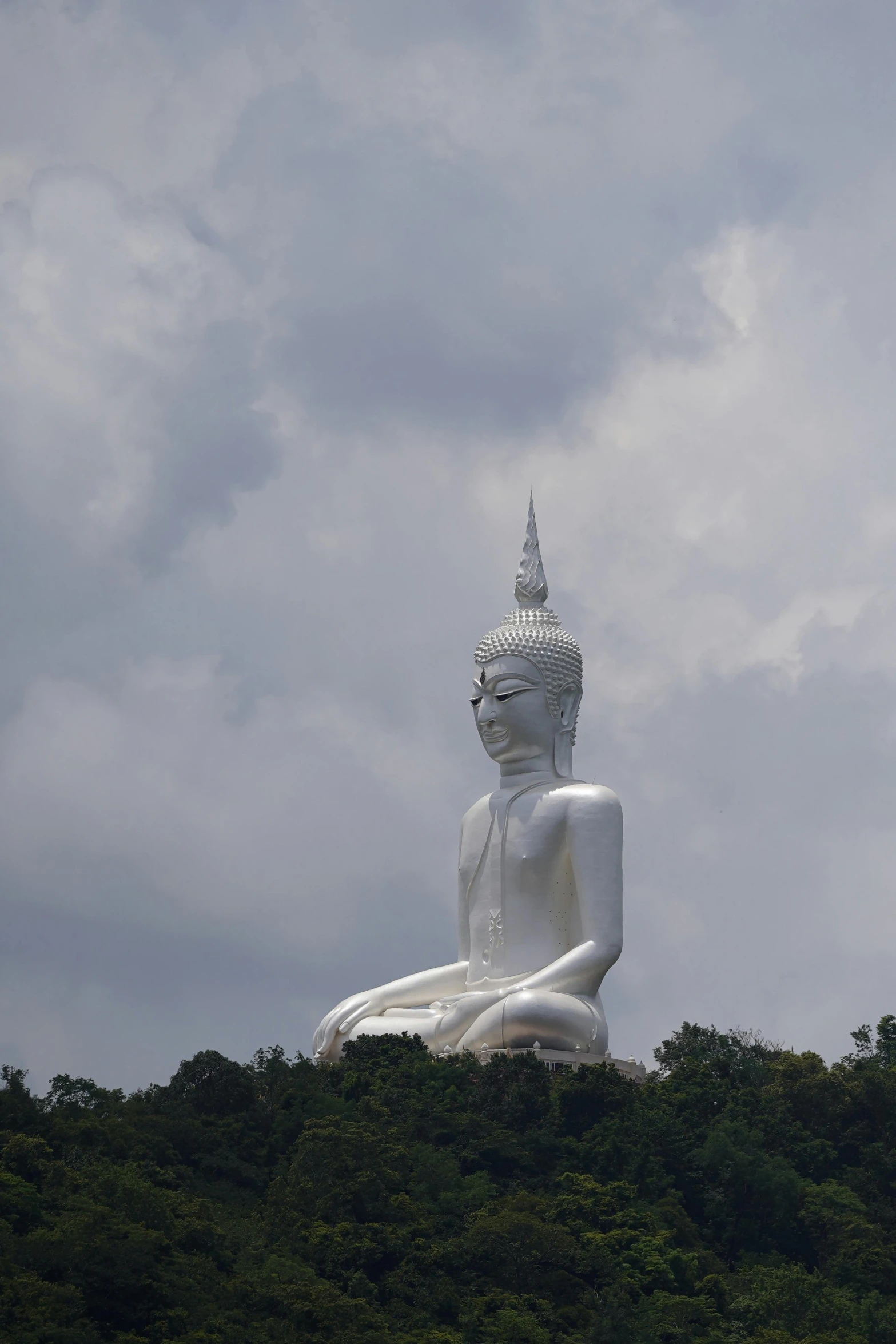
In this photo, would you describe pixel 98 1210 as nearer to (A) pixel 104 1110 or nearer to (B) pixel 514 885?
(A) pixel 104 1110

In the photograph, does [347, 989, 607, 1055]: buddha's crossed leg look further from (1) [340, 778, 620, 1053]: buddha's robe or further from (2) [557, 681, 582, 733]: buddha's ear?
(2) [557, 681, 582, 733]: buddha's ear

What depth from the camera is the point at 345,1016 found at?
35.5 m

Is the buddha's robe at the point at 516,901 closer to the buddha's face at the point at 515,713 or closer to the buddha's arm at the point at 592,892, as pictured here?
the buddha's arm at the point at 592,892

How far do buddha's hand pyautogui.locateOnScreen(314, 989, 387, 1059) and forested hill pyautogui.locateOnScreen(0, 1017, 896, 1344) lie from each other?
1.12 metres

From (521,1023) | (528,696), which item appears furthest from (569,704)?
(521,1023)

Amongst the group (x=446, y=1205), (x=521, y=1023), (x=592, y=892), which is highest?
(x=592, y=892)

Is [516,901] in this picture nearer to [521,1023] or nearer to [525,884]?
[525,884]

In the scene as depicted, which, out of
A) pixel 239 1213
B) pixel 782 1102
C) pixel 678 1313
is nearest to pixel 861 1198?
pixel 782 1102

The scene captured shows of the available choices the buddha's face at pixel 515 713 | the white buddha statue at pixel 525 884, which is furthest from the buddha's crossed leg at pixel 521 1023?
the buddha's face at pixel 515 713

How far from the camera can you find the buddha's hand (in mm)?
35375

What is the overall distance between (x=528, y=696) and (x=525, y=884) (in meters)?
2.49

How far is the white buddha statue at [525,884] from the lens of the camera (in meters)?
34.3

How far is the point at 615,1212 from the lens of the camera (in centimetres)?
2952

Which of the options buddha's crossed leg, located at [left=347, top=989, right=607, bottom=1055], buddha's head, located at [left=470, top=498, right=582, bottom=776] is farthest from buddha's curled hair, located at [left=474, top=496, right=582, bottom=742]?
buddha's crossed leg, located at [left=347, top=989, right=607, bottom=1055]
